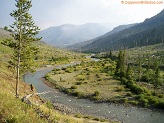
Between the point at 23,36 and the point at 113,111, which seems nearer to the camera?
the point at 23,36

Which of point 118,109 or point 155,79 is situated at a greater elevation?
point 155,79

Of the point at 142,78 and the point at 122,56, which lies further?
the point at 122,56

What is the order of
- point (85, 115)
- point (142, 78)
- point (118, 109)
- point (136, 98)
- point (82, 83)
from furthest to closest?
point (142, 78) → point (82, 83) → point (136, 98) → point (118, 109) → point (85, 115)

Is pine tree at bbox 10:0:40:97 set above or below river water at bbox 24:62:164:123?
above

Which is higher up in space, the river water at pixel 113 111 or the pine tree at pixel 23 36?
the pine tree at pixel 23 36

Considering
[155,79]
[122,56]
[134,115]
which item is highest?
[122,56]

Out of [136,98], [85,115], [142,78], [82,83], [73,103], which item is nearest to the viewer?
[85,115]

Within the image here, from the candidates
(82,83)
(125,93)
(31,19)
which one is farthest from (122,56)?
(31,19)

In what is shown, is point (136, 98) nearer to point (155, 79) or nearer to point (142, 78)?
point (155, 79)

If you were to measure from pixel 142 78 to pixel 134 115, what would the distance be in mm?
38789

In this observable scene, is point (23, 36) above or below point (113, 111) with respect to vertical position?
above

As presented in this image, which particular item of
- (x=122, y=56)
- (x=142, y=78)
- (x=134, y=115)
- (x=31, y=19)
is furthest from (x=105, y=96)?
(x=122, y=56)

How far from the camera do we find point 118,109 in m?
53.3

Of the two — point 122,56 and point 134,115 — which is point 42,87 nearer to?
point 134,115
